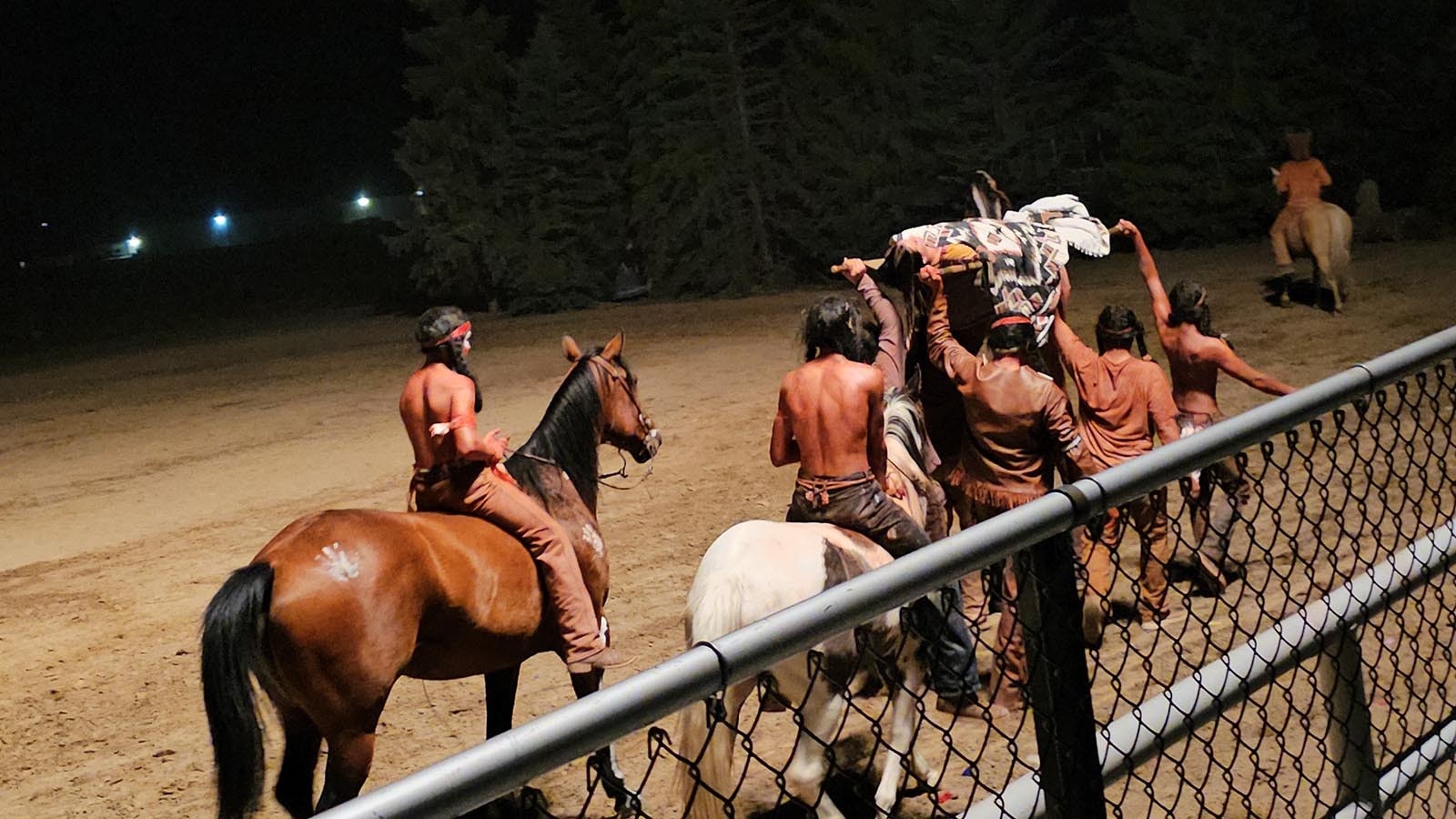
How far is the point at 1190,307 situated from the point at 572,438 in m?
3.93

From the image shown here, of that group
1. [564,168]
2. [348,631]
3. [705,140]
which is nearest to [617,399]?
[348,631]

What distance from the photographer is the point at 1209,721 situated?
3158mm

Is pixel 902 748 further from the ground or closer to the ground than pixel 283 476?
further from the ground

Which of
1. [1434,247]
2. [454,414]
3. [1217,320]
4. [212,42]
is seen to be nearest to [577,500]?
[454,414]

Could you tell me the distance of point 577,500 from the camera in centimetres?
584

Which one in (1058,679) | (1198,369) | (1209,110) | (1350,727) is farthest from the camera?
(1209,110)

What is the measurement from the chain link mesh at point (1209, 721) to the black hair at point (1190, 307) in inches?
34.2

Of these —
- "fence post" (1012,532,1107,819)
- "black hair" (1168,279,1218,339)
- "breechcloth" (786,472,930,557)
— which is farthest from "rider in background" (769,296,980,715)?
"black hair" (1168,279,1218,339)

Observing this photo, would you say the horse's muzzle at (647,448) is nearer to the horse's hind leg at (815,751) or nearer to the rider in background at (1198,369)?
the horse's hind leg at (815,751)

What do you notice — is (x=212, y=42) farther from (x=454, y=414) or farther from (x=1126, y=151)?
(x=454, y=414)

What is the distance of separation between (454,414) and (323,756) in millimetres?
2089

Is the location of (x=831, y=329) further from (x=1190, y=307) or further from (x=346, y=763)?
(x=1190, y=307)

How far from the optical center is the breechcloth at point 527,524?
5.31 m

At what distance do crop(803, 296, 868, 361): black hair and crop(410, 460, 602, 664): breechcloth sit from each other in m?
1.41
